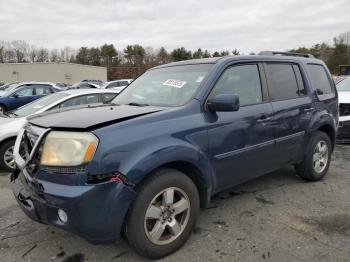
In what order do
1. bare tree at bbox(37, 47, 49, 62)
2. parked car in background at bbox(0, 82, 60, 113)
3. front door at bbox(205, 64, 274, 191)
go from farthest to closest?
bare tree at bbox(37, 47, 49, 62)
parked car in background at bbox(0, 82, 60, 113)
front door at bbox(205, 64, 274, 191)

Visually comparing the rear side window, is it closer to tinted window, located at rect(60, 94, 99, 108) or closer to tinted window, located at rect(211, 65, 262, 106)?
tinted window, located at rect(211, 65, 262, 106)

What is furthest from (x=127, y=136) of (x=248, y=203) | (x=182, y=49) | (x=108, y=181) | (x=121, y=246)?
(x=182, y=49)

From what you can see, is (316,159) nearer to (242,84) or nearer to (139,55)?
(242,84)

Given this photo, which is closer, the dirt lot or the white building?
the dirt lot

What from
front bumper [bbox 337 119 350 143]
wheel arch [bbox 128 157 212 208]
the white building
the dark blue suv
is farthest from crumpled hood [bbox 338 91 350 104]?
the white building

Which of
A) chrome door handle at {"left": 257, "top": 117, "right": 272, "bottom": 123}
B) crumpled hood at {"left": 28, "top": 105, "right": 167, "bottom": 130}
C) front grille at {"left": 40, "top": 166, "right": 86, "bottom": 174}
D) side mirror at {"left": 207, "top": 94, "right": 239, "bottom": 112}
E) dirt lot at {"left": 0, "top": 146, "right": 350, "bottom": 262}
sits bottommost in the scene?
dirt lot at {"left": 0, "top": 146, "right": 350, "bottom": 262}

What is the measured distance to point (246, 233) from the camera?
3.55m

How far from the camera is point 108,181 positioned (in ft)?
8.79

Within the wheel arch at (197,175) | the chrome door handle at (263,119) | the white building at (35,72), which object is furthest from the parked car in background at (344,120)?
the white building at (35,72)

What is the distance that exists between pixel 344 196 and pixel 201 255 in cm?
245

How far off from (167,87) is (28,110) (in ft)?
13.1

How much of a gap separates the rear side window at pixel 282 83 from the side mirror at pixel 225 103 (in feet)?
3.56

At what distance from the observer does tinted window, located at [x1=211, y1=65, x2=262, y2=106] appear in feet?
12.3

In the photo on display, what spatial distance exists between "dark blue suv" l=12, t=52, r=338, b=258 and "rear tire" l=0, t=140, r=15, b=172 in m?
2.73
